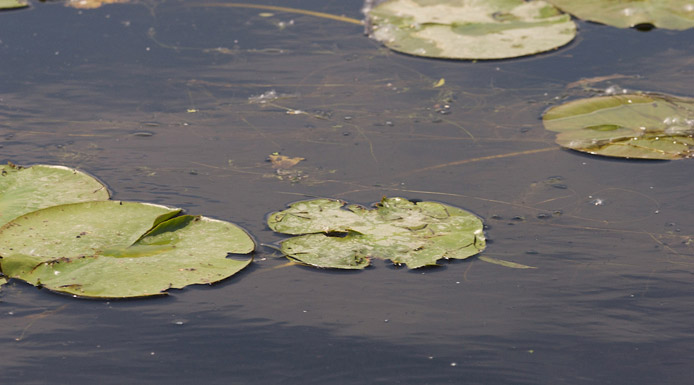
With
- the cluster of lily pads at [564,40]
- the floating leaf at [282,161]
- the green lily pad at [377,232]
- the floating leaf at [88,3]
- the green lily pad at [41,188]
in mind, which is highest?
the floating leaf at [88,3]

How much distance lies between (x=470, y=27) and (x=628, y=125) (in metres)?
1.65

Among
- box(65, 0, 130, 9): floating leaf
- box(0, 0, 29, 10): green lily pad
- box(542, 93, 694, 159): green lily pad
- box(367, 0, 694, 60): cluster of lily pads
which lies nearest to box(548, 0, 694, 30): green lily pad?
box(367, 0, 694, 60): cluster of lily pads

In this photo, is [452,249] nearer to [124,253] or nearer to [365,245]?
[365,245]

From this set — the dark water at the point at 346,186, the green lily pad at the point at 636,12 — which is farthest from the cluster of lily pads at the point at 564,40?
the dark water at the point at 346,186

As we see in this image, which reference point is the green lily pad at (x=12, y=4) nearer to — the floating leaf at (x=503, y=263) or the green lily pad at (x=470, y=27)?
the green lily pad at (x=470, y=27)

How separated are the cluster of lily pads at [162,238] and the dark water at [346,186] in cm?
8

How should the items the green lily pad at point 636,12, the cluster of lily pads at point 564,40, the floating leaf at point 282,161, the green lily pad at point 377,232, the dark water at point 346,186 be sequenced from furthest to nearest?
the green lily pad at point 636,12
the cluster of lily pads at point 564,40
the floating leaf at point 282,161
the green lily pad at point 377,232
the dark water at point 346,186

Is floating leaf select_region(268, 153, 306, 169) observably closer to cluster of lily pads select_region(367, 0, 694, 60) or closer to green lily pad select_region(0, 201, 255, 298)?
green lily pad select_region(0, 201, 255, 298)

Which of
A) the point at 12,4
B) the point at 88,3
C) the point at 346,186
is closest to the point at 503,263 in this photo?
the point at 346,186

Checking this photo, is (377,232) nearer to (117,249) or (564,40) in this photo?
(117,249)

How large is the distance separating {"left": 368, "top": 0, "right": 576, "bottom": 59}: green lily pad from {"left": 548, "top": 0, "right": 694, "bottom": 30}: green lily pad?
0.19 meters

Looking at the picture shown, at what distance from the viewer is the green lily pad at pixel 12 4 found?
5898 mm

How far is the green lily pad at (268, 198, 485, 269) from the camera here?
10.1 ft

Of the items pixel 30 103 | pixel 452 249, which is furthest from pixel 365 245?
pixel 30 103
